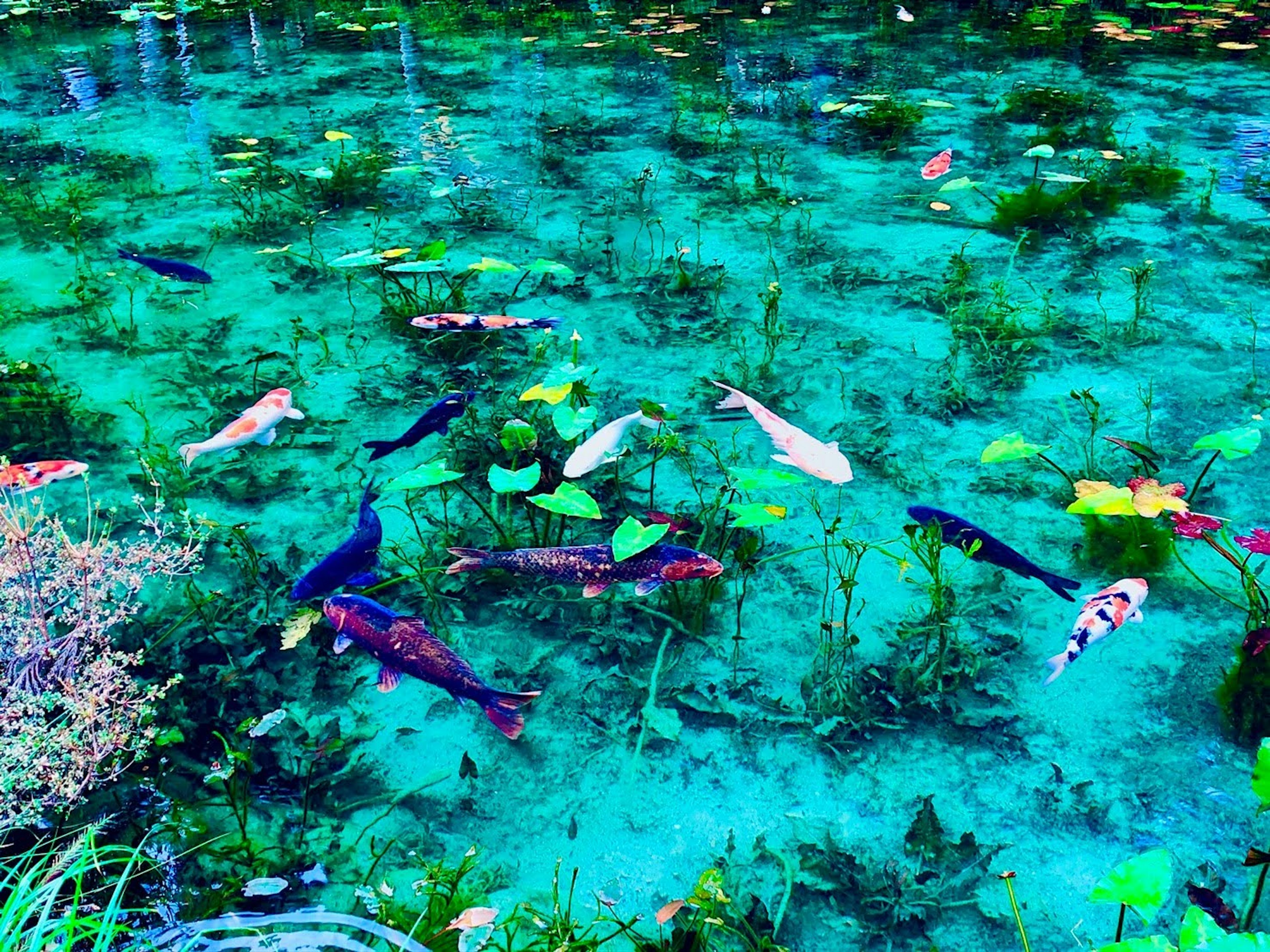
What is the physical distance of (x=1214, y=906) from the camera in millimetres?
1820

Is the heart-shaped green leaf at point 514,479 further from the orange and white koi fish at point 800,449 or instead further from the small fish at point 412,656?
the orange and white koi fish at point 800,449

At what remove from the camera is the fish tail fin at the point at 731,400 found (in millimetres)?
3229

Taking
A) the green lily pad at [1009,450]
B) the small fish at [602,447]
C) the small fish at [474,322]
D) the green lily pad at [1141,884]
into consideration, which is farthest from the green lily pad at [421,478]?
the green lily pad at [1141,884]

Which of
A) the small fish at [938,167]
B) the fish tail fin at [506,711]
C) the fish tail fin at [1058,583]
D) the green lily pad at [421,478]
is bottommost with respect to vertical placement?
the fish tail fin at [506,711]

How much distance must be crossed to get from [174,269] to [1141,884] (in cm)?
436

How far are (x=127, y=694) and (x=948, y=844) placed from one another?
1.92 metres

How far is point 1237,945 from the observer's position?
139 cm

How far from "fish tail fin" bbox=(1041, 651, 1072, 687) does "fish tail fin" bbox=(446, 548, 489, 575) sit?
1529 mm

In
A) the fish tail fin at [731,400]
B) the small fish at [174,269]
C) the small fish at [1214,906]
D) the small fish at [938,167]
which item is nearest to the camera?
the small fish at [1214,906]

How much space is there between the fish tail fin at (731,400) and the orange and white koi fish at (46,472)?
2129 millimetres

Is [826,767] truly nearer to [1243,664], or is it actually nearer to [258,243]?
[1243,664]

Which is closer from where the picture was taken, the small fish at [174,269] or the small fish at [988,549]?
the small fish at [988,549]

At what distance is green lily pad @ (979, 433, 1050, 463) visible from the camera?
2738 mm

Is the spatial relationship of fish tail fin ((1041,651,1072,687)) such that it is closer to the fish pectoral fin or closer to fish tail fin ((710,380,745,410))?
fish tail fin ((710,380,745,410))
